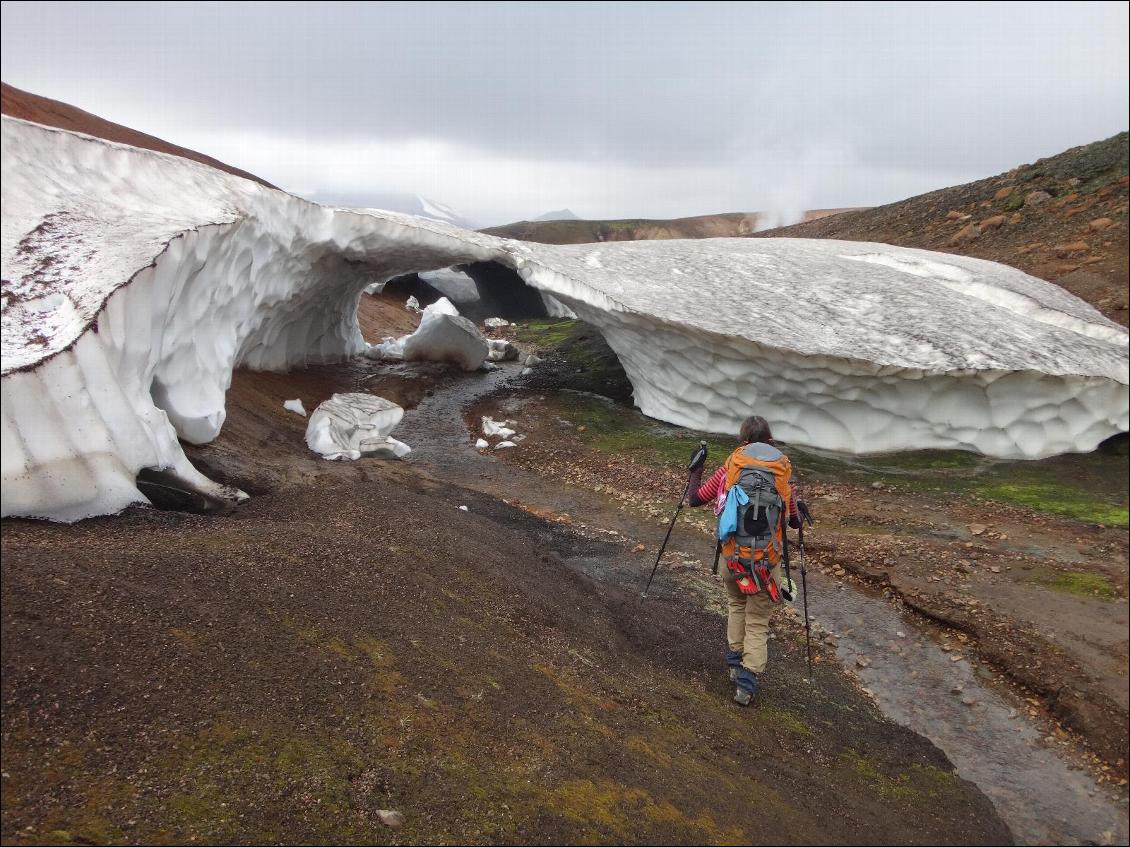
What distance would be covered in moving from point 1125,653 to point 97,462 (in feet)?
23.3

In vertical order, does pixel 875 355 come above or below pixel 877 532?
above

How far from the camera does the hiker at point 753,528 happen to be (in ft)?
16.9

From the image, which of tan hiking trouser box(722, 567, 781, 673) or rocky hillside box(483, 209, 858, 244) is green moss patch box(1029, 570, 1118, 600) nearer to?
tan hiking trouser box(722, 567, 781, 673)

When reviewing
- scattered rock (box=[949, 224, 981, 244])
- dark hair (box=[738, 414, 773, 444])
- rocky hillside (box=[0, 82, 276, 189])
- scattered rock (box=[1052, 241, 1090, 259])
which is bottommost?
dark hair (box=[738, 414, 773, 444])

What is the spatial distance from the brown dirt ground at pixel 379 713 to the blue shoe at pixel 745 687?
4.3 inches

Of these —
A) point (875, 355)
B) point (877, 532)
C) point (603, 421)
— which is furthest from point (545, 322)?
point (877, 532)

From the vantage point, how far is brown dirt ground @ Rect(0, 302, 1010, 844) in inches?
A: 123

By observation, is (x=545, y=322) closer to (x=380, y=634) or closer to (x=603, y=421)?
(x=603, y=421)

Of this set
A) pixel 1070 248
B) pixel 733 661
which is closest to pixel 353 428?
pixel 733 661

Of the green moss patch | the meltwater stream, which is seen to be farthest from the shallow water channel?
the green moss patch

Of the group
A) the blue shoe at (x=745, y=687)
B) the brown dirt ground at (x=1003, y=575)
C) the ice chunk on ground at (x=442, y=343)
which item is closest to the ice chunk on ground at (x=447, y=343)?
the ice chunk on ground at (x=442, y=343)

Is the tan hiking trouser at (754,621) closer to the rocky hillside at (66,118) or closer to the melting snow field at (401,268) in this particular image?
the melting snow field at (401,268)

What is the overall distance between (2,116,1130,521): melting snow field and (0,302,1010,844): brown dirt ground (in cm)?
118

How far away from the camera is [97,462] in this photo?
5.25 meters
